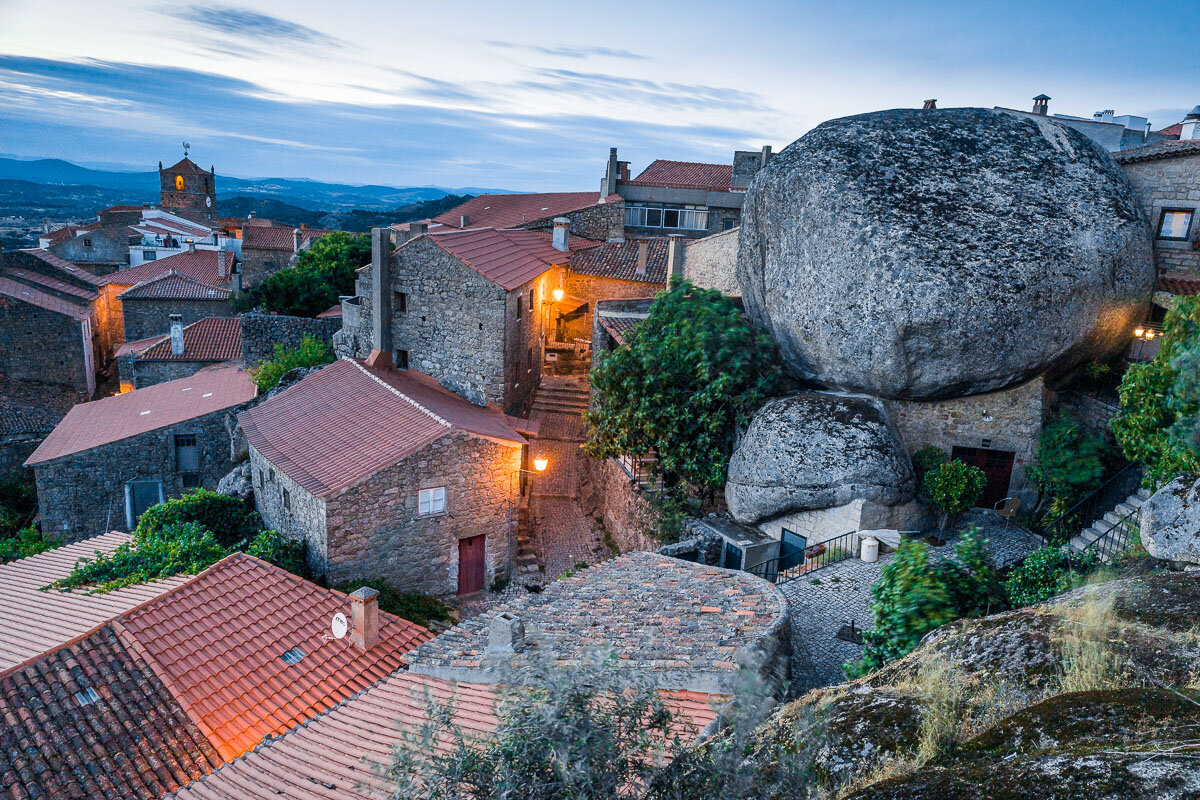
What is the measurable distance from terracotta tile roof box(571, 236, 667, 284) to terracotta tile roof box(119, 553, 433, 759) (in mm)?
20210

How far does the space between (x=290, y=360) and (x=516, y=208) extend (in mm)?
20429

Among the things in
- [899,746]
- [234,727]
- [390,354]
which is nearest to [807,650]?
[899,746]

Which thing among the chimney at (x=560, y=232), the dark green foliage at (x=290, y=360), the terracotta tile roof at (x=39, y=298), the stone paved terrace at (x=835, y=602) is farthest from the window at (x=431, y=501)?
the terracotta tile roof at (x=39, y=298)

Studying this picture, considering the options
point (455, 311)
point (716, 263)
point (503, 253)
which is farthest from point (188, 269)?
point (716, 263)

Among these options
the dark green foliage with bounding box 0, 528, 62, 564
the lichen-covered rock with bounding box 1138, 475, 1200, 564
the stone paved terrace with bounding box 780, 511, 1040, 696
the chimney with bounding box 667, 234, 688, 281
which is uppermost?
the chimney with bounding box 667, 234, 688, 281

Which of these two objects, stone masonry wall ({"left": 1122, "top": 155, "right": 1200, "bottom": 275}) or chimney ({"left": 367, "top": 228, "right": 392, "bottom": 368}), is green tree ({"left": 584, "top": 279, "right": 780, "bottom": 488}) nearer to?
chimney ({"left": 367, "top": 228, "right": 392, "bottom": 368})

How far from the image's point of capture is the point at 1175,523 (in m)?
10.2

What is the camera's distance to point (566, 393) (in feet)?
93.6

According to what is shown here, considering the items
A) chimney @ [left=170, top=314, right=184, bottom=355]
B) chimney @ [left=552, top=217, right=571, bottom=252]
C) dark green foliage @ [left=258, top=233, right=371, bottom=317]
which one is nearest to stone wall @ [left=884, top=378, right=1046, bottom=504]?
chimney @ [left=552, top=217, right=571, bottom=252]

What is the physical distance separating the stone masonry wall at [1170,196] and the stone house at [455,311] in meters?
16.2

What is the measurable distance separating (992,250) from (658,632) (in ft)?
36.0

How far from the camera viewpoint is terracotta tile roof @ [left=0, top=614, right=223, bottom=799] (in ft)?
33.6

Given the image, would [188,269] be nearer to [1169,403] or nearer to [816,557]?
[816,557]

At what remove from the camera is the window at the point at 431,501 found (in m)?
17.8
